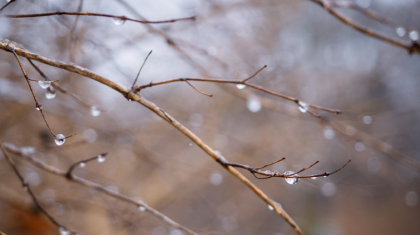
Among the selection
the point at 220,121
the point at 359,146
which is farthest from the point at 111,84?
the point at 220,121

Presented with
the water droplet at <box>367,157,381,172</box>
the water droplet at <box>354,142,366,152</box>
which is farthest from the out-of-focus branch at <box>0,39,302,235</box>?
the water droplet at <box>367,157,381,172</box>

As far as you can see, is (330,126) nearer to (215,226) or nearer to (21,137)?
(215,226)

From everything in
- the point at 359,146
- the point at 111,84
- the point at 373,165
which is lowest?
the point at 373,165

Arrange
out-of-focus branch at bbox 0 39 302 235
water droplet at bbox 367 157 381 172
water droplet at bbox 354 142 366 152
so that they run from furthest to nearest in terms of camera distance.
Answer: water droplet at bbox 367 157 381 172, water droplet at bbox 354 142 366 152, out-of-focus branch at bbox 0 39 302 235

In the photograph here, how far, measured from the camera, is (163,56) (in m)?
2.43

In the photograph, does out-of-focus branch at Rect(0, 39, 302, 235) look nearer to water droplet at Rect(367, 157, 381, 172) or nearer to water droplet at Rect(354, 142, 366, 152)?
water droplet at Rect(354, 142, 366, 152)

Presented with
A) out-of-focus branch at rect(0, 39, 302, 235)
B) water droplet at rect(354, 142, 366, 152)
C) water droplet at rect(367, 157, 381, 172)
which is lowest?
water droplet at rect(367, 157, 381, 172)

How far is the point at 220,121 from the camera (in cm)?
418

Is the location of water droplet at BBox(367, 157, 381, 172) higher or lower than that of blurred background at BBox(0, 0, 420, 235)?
lower

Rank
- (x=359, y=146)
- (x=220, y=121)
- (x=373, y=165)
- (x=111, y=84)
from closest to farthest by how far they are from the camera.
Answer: (x=111, y=84)
(x=359, y=146)
(x=373, y=165)
(x=220, y=121)

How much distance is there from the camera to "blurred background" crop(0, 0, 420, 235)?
5.72 ft

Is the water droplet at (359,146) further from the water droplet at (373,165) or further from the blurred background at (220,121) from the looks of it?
the water droplet at (373,165)

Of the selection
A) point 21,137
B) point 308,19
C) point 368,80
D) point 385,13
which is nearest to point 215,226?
point 21,137

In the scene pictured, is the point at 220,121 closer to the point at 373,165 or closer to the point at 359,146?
the point at 373,165
